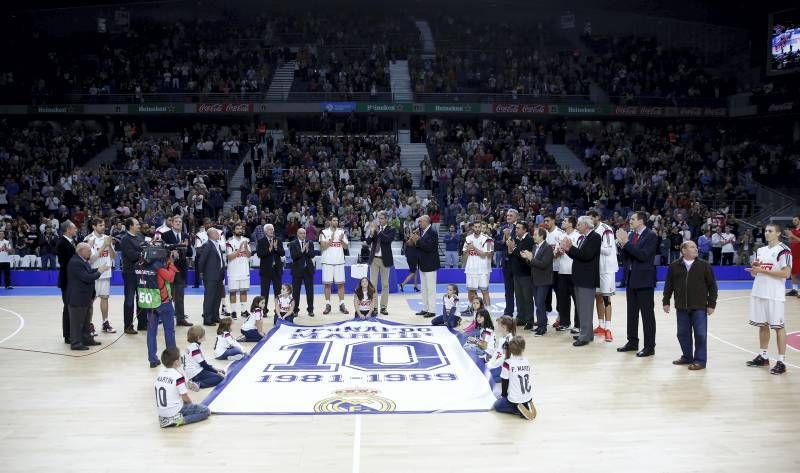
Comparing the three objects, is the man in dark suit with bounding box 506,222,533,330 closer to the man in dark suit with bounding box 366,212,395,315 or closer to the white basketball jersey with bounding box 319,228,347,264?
the man in dark suit with bounding box 366,212,395,315

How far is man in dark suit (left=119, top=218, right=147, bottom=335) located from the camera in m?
11.0

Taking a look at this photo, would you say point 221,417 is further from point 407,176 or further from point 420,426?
point 407,176

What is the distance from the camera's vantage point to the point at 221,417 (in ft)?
23.0

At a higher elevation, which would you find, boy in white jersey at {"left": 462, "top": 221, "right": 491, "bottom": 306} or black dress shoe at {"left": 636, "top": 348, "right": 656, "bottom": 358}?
boy in white jersey at {"left": 462, "top": 221, "right": 491, "bottom": 306}

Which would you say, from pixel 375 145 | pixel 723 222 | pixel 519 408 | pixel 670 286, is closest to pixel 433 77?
pixel 375 145

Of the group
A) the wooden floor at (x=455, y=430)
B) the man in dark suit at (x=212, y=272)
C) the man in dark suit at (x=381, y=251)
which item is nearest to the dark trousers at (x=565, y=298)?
the wooden floor at (x=455, y=430)

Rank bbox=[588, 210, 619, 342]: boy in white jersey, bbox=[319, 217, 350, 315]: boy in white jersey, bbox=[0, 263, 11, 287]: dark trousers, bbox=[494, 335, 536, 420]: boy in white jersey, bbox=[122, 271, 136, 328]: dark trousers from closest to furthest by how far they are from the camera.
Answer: bbox=[494, 335, 536, 420]: boy in white jersey
bbox=[588, 210, 619, 342]: boy in white jersey
bbox=[122, 271, 136, 328]: dark trousers
bbox=[319, 217, 350, 315]: boy in white jersey
bbox=[0, 263, 11, 287]: dark trousers

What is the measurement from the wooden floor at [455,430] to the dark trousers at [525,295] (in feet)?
7.76

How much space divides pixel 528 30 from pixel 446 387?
30838 millimetres

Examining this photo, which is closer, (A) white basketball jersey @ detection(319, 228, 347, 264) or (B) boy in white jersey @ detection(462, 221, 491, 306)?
(B) boy in white jersey @ detection(462, 221, 491, 306)

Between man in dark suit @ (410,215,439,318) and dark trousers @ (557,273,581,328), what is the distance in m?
2.32

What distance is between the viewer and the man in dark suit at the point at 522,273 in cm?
1155

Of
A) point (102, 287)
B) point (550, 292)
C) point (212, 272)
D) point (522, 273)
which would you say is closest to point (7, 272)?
point (102, 287)

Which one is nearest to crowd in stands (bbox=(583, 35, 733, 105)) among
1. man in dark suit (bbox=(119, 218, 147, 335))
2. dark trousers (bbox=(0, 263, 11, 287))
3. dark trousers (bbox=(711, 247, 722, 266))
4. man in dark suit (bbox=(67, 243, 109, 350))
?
dark trousers (bbox=(711, 247, 722, 266))
